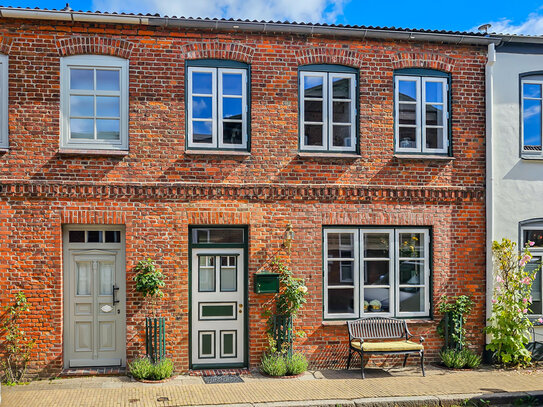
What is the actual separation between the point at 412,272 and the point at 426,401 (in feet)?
9.76

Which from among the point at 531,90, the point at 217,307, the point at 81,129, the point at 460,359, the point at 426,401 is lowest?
the point at 426,401

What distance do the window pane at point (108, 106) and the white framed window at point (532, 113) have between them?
808 centimetres

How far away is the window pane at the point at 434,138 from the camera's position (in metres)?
11.8

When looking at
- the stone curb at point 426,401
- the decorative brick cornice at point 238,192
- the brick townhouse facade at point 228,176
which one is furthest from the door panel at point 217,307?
the stone curb at point 426,401

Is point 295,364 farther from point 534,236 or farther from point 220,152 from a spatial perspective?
point 534,236

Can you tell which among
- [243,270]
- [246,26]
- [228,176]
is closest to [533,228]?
[243,270]

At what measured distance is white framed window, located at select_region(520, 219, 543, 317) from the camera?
11992 mm

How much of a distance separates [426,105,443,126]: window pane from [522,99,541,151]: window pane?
1.81 metres

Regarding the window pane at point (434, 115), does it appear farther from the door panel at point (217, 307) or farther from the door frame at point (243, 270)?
the door panel at point (217, 307)

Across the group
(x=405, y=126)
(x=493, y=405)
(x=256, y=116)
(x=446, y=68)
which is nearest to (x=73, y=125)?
(x=256, y=116)

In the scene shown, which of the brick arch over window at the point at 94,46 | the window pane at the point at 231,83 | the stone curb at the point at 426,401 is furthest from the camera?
the window pane at the point at 231,83

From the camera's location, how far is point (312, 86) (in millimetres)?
11445

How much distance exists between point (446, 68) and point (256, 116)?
156 inches

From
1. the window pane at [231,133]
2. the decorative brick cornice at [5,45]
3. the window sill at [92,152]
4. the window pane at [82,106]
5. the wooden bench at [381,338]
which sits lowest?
the wooden bench at [381,338]
